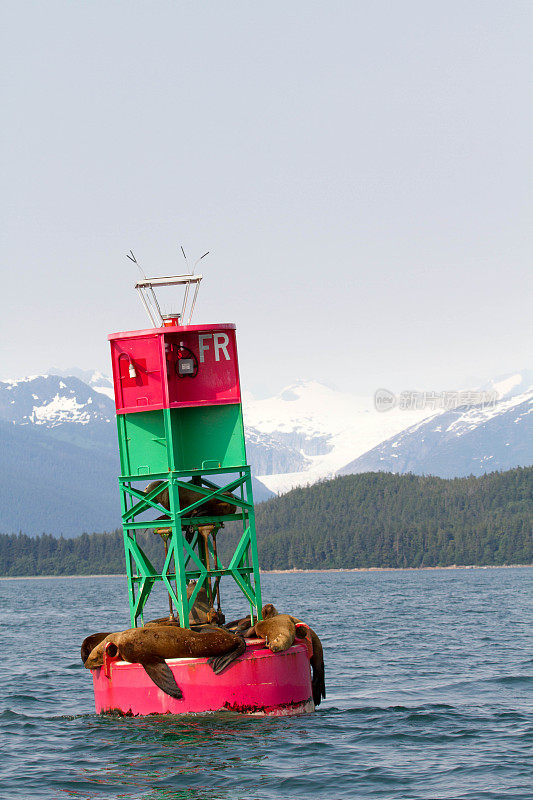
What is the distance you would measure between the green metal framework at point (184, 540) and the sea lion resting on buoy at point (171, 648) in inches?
59.5

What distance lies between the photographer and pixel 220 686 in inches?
1207

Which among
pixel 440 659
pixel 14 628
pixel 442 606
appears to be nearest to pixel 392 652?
pixel 440 659

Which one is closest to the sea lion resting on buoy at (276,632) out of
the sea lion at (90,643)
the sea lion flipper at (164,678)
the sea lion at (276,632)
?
the sea lion at (276,632)

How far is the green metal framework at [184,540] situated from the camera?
108ft

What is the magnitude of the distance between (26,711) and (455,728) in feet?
50.1

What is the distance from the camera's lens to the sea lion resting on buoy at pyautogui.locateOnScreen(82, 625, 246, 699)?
3073 cm

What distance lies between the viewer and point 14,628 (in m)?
93.1

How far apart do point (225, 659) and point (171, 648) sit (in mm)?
1488

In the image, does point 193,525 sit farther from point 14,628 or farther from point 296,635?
point 14,628

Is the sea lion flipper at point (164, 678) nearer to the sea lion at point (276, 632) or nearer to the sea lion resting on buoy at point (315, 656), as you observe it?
the sea lion at point (276, 632)

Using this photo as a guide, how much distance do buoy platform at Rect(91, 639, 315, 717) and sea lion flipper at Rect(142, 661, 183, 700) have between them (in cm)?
11

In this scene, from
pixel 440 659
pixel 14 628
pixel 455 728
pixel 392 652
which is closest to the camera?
pixel 455 728

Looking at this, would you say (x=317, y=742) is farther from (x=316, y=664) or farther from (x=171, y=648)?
(x=171, y=648)

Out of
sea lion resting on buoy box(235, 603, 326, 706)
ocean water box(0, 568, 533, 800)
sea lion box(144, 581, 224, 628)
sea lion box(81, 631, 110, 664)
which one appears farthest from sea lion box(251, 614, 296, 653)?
sea lion box(81, 631, 110, 664)
